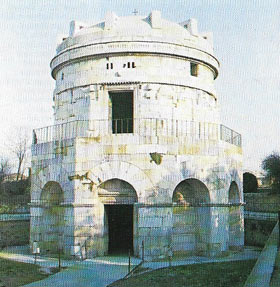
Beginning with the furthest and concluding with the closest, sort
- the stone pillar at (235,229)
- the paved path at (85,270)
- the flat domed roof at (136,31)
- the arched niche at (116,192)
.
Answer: the stone pillar at (235,229) < the flat domed roof at (136,31) < the arched niche at (116,192) < the paved path at (85,270)

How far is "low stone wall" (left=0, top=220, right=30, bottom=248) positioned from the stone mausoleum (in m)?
4.05

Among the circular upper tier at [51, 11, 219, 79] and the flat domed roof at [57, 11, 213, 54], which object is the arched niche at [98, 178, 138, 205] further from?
the flat domed roof at [57, 11, 213, 54]

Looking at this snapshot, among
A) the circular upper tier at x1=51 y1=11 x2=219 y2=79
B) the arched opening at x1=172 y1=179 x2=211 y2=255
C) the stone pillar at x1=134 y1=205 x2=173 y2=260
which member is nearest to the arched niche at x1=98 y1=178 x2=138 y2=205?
the stone pillar at x1=134 y1=205 x2=173 y2=260

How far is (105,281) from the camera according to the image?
10383 mm

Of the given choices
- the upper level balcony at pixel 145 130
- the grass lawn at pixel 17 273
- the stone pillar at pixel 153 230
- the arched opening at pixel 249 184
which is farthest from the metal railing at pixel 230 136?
the arched opening at pixel 249 184

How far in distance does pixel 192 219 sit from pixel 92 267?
14.2 ft

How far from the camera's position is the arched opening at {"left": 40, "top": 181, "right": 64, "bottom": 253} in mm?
14875

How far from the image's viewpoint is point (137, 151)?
1359cm

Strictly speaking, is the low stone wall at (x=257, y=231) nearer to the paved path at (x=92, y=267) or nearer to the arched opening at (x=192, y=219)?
the paved path at (x=92, y=267)

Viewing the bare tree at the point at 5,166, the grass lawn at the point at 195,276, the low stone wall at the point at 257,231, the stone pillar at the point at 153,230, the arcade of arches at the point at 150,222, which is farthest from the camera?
the bare tree at the point at 5,166

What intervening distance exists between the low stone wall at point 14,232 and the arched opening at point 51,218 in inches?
162

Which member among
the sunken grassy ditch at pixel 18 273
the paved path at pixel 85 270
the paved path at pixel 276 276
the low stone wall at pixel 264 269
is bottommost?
the sunken grassy ditch at pixel 18 273

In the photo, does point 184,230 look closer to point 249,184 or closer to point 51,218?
point 51,218

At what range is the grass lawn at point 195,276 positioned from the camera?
9.83 meters
